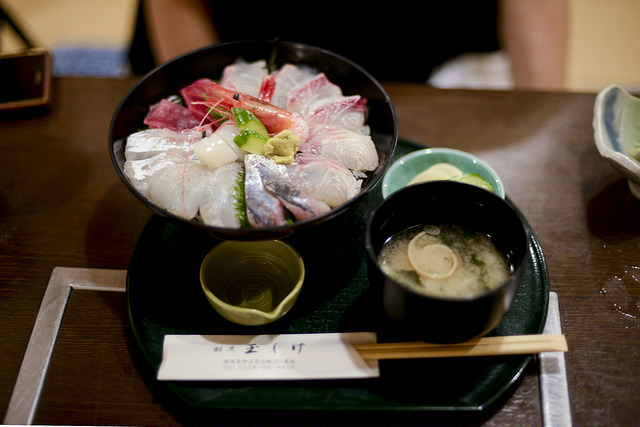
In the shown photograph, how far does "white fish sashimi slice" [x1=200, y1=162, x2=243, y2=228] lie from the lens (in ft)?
3.32

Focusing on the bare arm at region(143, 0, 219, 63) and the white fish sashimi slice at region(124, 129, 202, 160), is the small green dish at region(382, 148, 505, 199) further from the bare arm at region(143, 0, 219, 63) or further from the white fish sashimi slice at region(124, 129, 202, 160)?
the bare arm at region(143, 0, 219, 63)

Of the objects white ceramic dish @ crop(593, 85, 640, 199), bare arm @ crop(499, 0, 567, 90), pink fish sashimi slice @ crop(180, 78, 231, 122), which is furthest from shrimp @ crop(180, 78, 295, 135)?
bare arm @ crop(499, 0, 567, 90)

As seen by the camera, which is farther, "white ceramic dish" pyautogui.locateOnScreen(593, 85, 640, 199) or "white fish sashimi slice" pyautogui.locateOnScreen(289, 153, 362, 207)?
"white ceramic dish" pyautogui.locateOnScreen(593, 85, 640, 199)

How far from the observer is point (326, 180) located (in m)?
1.06

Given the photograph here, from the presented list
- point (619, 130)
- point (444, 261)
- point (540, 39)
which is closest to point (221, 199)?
point (444, 261)

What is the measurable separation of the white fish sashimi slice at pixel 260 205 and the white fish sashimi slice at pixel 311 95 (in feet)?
0.95

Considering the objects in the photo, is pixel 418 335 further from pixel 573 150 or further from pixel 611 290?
pixel 573 150

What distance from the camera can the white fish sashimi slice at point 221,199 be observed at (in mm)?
1012

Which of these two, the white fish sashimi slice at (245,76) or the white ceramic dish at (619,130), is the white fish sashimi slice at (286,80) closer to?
the white fish sashimi slice at (245,76)

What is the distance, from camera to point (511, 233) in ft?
3.21

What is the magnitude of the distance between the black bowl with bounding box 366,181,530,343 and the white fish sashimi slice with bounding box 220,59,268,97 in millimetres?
528

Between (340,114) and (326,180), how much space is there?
0.81ft

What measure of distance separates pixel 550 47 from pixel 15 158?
6.41ft

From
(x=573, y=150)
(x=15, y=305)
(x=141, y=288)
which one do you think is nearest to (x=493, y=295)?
(x=141, y=288)
